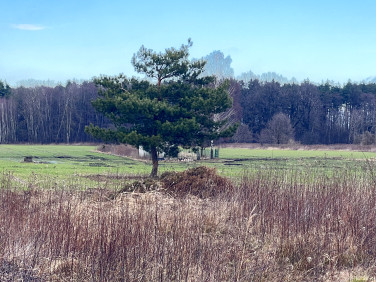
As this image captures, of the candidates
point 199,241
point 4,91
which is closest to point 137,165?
point 199,241

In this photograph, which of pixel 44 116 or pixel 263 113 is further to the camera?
pixel 263 113

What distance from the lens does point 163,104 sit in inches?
836

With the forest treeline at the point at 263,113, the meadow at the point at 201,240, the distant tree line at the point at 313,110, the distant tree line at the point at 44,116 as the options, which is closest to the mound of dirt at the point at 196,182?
the meadow at the point at 201,240

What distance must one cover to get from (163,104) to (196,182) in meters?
8.86

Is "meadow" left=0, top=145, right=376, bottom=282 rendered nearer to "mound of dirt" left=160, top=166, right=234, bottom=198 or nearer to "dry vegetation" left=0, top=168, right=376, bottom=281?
"dry vegetation" left=0, top=168, right=376, bottom=281

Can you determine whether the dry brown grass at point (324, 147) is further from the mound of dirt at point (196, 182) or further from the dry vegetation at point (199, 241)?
the dry vegetation at point (199, 241)

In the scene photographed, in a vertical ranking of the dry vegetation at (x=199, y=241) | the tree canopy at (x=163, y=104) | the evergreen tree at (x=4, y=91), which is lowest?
the dry vegetation at (x=199, y=241)

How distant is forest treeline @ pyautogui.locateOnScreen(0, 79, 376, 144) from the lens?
78.8 meters

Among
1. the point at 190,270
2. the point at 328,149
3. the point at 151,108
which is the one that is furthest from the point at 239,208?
the point at 328,149

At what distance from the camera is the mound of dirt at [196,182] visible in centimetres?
1264

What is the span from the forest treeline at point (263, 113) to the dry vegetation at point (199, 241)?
223 ft

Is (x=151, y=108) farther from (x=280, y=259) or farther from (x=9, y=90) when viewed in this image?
(x=9, y=90)

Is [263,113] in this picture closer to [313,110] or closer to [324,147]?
[313,110]

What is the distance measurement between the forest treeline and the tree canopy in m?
53.5
